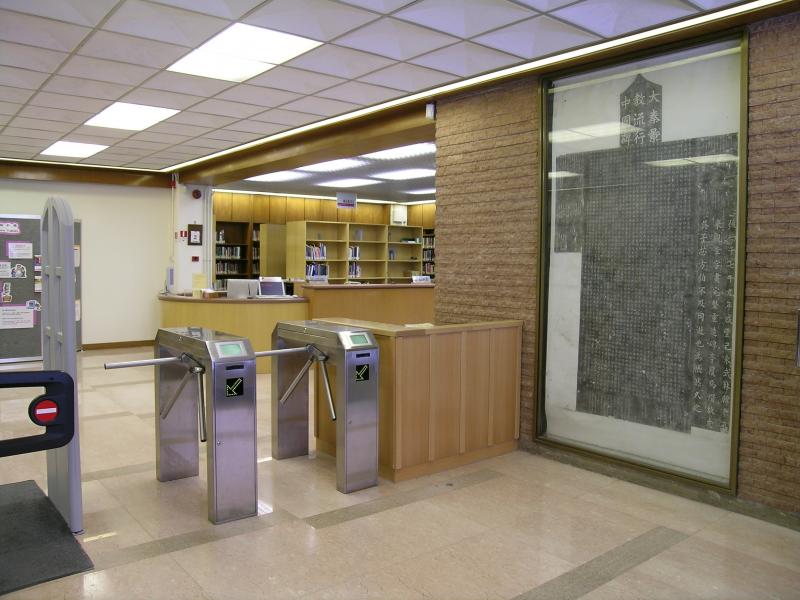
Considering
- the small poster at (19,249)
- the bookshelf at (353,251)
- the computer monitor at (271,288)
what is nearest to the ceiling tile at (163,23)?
the computer monitor at (271,288)

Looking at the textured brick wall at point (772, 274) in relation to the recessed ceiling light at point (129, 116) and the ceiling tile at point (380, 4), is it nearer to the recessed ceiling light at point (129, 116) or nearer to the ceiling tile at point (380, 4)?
the ceiling tile at point (380, 4)

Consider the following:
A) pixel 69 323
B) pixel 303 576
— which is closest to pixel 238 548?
pixel 303 576

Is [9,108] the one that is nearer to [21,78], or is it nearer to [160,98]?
[21,78]

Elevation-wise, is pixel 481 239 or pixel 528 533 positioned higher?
pixel 481 239

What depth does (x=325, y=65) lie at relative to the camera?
4.32m

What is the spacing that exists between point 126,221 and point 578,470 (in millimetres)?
7824

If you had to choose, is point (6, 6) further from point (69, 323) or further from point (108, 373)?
point (108, 373)

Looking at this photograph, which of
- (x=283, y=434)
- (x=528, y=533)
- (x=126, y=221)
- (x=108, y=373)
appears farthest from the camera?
(x=126, y=221)

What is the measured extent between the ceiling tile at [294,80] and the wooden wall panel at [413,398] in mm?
2046

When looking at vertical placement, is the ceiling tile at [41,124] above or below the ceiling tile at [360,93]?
above

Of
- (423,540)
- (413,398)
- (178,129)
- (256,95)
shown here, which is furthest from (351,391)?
(178,129)

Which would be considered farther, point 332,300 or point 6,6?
point 332,300

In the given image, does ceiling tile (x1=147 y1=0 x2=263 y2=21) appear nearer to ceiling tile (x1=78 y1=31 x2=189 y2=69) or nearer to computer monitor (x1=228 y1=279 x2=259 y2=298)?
ceiling tile (x1=78 y1=31 x2=189 y2=69)

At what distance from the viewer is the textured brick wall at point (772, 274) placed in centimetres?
328
